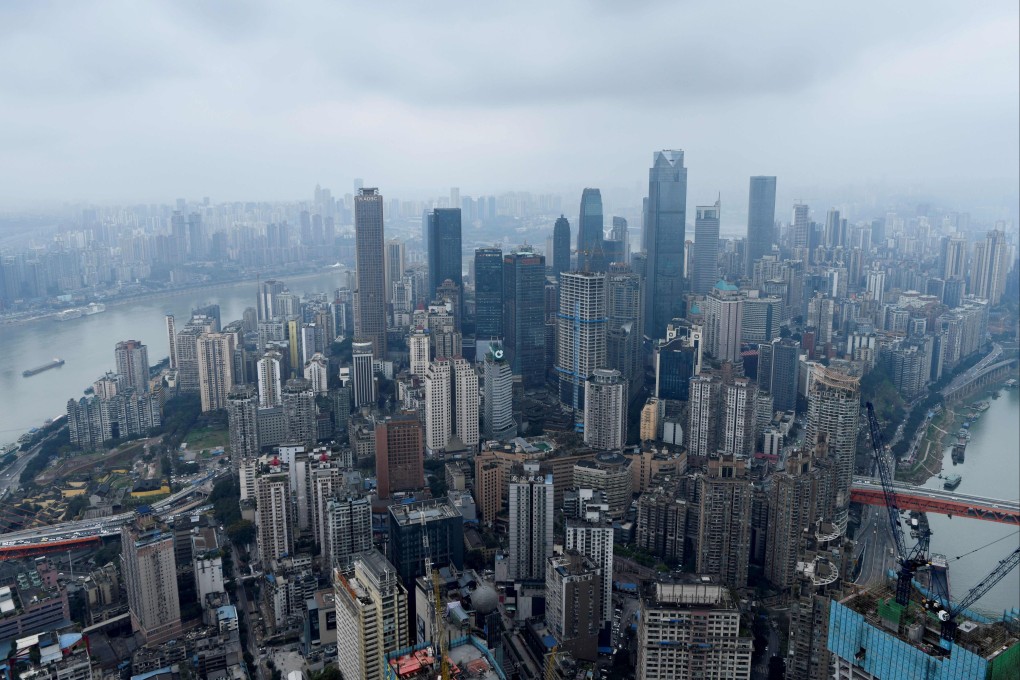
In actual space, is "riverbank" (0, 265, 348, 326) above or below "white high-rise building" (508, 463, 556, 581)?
above

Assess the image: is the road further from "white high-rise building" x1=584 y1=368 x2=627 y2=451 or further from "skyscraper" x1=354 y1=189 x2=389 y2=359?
"skyscraper" x1=354 y1=189 x2=389 y2=359

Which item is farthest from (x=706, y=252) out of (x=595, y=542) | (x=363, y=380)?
(x=595, y=542)

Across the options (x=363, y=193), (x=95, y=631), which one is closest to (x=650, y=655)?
(x=95, y=631)

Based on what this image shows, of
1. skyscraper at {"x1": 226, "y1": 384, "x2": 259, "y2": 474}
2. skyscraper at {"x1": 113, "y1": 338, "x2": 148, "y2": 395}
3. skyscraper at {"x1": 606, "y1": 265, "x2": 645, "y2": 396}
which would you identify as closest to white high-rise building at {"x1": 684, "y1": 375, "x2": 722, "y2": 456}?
skyscraper at {"x1": 606, "y1": 265, "x2": 645, "y2": 396}

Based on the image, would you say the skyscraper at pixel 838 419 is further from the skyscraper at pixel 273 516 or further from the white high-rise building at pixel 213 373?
the white high-rise building at pixel 213 373

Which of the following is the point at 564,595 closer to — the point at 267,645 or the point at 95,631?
the point at 267,645

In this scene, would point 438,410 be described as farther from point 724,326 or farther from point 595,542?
point 724,326

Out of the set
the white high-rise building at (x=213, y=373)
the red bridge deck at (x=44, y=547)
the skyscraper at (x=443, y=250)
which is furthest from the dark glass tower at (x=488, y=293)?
the red bridge deck at (x=44, y=547)
